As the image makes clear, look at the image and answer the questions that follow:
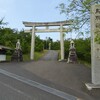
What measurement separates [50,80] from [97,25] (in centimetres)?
413

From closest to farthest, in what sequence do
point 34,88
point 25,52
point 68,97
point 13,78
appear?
point 68,97, point 34,88, point 13,78, point 25,52

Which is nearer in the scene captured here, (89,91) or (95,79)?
(89,91)

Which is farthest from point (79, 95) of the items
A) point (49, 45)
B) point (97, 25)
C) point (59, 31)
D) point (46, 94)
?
point (49, 45)

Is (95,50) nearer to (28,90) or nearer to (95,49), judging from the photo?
(95,49)

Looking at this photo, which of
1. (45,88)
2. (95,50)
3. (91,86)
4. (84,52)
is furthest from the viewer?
(84,52)

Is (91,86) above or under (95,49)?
under

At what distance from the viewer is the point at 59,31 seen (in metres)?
32.8

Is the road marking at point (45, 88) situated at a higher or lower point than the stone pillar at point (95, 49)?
lower

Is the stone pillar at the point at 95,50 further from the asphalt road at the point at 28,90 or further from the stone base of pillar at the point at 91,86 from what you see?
the asphalt road at the point at 28,90

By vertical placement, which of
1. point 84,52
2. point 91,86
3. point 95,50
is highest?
point 95,50

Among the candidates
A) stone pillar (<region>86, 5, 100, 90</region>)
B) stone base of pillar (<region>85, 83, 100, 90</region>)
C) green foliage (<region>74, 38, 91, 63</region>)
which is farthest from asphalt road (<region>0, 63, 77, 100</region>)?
green foliage (<region>74, 38, 91, 63</region>)

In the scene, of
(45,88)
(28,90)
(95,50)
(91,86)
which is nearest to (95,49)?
(95,50)

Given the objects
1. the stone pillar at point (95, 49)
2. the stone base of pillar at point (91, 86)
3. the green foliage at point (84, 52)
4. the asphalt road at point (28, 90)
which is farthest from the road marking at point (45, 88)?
the green foliage at point (84, 52)

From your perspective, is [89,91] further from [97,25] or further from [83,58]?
[83,58]
